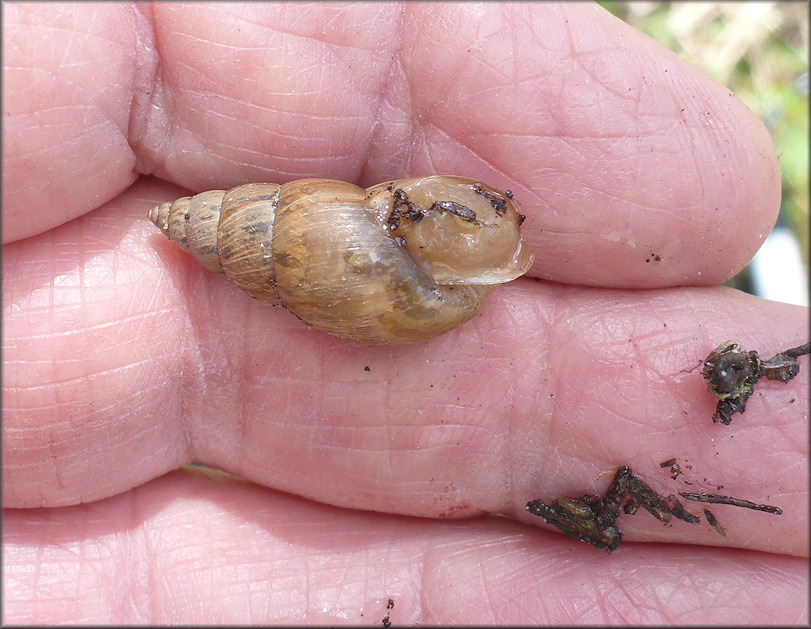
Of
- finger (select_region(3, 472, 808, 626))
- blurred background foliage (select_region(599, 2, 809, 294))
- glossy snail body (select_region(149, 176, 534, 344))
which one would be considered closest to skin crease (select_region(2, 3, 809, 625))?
finger (select_region(3, 472, 808, 626))

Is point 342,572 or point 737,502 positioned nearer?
point 737,502

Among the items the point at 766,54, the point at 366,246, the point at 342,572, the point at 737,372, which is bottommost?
the point at 342,572

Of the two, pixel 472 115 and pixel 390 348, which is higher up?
pixel 472 115

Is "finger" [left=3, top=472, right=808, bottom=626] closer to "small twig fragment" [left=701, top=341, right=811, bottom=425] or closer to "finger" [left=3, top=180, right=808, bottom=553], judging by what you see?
"finger" [left=3, top=180, right=808, bottom=553]

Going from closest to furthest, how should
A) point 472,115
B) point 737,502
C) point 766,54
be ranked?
1. point 472,115
2. point 737,502
3. point 766,54

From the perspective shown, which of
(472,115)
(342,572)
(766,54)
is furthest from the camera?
(766,54)

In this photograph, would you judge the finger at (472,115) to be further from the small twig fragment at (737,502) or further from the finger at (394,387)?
the small twig fragment at (737,502)

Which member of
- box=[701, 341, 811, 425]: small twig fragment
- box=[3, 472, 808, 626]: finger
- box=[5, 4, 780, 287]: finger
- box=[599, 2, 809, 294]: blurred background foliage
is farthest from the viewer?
box=[599, 2, 809, 294]: blurred background foliage

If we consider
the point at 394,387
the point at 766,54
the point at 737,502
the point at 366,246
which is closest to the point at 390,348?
the point at 394,387

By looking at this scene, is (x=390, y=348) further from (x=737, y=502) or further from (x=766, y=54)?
(x=766, y=54)
